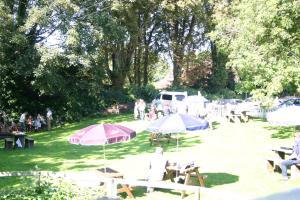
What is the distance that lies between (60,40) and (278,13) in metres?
15.4

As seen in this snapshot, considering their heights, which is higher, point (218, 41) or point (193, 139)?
point (218, 41)

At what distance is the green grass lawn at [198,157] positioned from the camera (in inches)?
487

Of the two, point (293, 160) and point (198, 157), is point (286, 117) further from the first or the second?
point (198, 157)

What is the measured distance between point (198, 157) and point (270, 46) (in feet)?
21.1

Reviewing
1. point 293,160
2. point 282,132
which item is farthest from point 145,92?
point 293,160

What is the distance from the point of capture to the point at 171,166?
12.1 m

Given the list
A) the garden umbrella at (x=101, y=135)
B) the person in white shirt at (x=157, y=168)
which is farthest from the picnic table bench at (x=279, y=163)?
the garden umbrella at (x=101, y=135)

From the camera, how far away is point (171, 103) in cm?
3231

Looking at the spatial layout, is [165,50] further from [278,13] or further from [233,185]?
[233,185]

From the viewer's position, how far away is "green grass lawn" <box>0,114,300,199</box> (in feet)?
40.6

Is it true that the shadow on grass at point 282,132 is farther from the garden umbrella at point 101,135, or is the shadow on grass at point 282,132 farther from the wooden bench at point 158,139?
the garden umbrella at point 101,135

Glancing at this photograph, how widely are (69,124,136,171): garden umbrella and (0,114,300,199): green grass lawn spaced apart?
65.4 inches

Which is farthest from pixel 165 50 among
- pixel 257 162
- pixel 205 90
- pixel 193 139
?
pixel 257 162

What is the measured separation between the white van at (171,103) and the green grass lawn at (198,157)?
610cm
